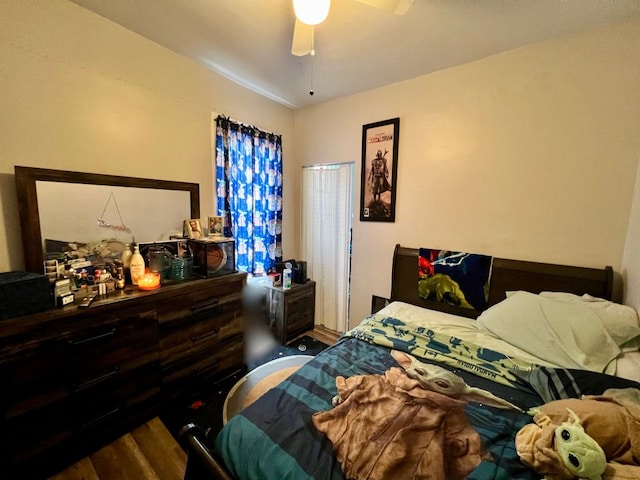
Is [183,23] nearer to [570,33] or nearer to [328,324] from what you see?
[570,33]

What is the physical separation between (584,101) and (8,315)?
3491 mm

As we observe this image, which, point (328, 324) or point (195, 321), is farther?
point (328, 324)

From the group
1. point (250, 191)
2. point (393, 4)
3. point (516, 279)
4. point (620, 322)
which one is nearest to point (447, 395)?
point (620, 322)

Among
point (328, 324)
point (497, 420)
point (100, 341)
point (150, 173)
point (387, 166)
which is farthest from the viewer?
point (328, 324)

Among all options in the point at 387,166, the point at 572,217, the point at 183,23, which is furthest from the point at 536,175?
the point at 183,23

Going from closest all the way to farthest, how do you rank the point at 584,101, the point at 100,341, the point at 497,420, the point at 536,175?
1. the point at 497,420
2. the point at 100,341
3. the point at 584,101
4. the point at 536,175

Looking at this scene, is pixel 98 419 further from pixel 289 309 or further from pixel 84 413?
pixel 289 309

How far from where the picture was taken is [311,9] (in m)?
1.19

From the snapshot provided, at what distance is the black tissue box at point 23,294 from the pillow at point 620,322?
9.77 ft

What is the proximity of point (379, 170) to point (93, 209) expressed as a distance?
7.67 ft

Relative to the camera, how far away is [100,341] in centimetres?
143

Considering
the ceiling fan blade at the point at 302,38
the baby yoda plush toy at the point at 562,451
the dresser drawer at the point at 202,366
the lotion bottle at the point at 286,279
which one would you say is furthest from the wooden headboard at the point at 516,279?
the ceiling fan blade at the point at 302,38

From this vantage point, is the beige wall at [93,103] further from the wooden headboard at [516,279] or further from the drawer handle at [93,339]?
the wooden headboard at [516,279]

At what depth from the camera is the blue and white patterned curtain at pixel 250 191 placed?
246 cm
